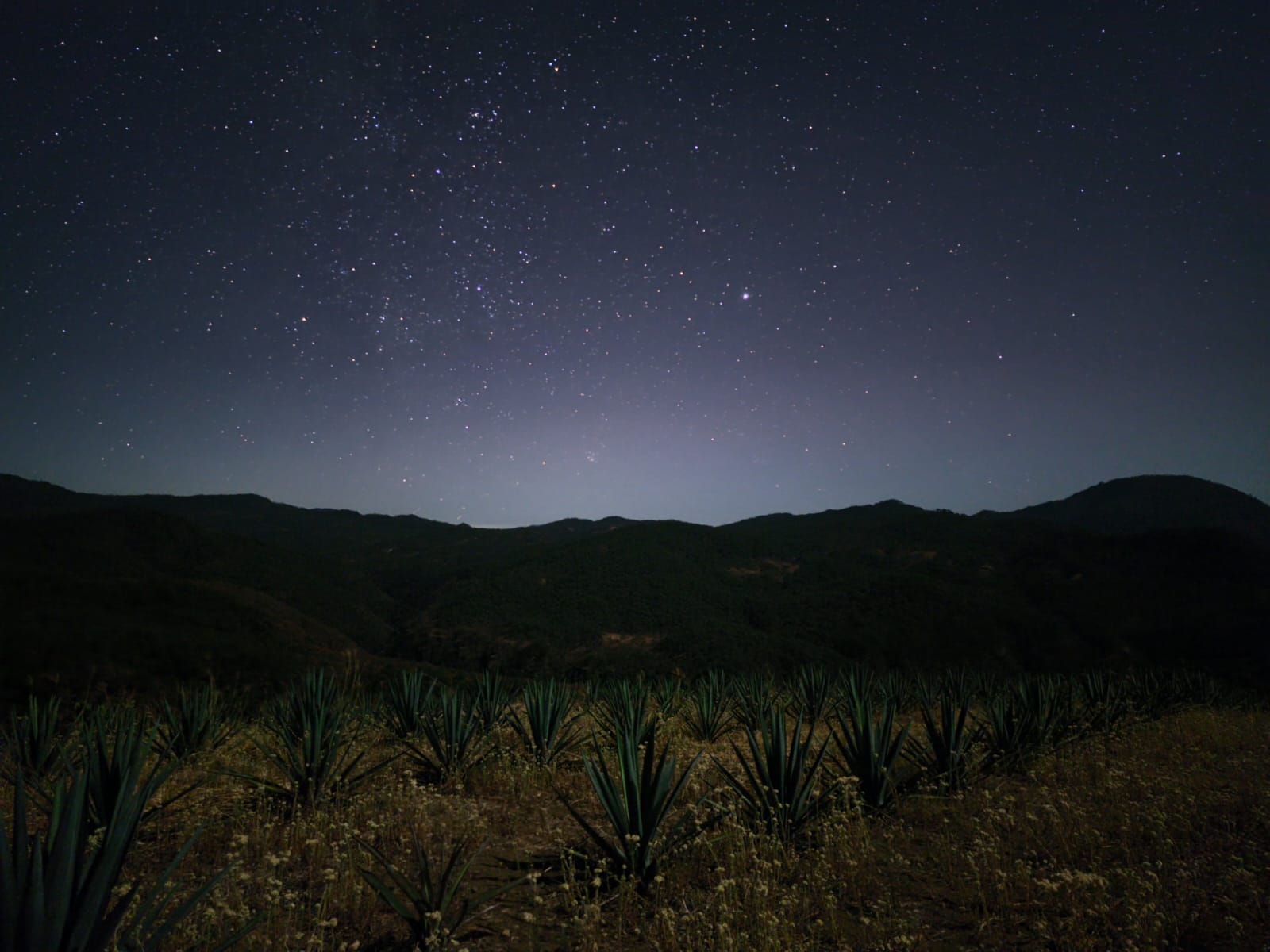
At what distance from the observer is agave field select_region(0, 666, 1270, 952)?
9.56 ft

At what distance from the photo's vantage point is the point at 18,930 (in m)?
1.89

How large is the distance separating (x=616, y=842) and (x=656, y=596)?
80313 mm

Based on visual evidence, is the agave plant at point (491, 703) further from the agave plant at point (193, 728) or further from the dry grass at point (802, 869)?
the agave plant at point (193, 728)

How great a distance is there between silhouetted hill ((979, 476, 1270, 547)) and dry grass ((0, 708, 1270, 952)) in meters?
132

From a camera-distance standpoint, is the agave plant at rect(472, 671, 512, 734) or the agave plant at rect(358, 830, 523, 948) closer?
the agave plant at rect(358, 830, 523, 948)

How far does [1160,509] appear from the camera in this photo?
430 feet

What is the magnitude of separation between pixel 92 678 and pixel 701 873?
30103 mm

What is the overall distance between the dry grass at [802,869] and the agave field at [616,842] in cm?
2

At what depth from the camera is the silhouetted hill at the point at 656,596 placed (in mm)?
40281

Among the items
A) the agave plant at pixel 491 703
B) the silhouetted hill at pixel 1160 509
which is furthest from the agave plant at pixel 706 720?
the silhouetted hill at pixel 1160 509

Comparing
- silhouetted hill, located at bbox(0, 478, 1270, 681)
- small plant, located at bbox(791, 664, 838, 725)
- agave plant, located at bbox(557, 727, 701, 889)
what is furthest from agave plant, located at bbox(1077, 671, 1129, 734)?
silhouetted hill, located at bbox(0, 478, 1270, 681)

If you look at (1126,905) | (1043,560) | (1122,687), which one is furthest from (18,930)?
(1043,560)

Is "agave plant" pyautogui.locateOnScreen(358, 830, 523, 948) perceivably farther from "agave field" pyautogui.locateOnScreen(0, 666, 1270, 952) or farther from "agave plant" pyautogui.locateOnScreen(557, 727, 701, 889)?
"agave plant" pyautogui.locateOnScreen(557, 727, 701, 889)

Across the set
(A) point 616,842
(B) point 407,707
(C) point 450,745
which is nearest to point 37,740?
(B) point 407,707
